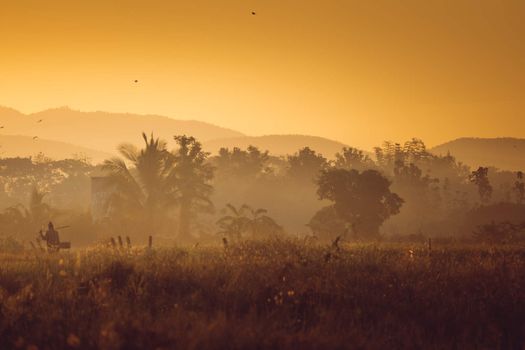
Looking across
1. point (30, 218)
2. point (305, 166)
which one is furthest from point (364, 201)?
point (305, 166)

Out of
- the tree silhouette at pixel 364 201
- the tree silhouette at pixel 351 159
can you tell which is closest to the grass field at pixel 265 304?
the tree silhouette at pixel 364 201

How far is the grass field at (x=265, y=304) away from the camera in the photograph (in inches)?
249

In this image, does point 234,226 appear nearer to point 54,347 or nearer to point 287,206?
point 54,347

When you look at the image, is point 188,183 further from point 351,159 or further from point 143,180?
point 351,159

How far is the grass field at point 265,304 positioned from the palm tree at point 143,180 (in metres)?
24.2

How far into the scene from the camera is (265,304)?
8164 mm

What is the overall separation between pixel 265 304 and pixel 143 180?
98.0ft

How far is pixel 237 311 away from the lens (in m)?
8.02

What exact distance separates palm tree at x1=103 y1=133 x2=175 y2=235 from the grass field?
79.4 feet

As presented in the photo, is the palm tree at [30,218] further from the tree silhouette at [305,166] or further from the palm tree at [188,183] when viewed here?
the tree silhouette at [305,166]

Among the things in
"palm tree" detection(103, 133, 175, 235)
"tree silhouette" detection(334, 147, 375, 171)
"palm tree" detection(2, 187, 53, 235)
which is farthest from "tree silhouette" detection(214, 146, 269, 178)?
"palm tree" detection(103, 133, 175, 235)

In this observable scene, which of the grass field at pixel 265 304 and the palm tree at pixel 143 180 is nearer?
the grass field at pixel 265 304

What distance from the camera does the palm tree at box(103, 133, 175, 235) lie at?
3541 centimetres

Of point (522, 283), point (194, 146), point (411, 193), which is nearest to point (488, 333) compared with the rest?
point (522, 283)
